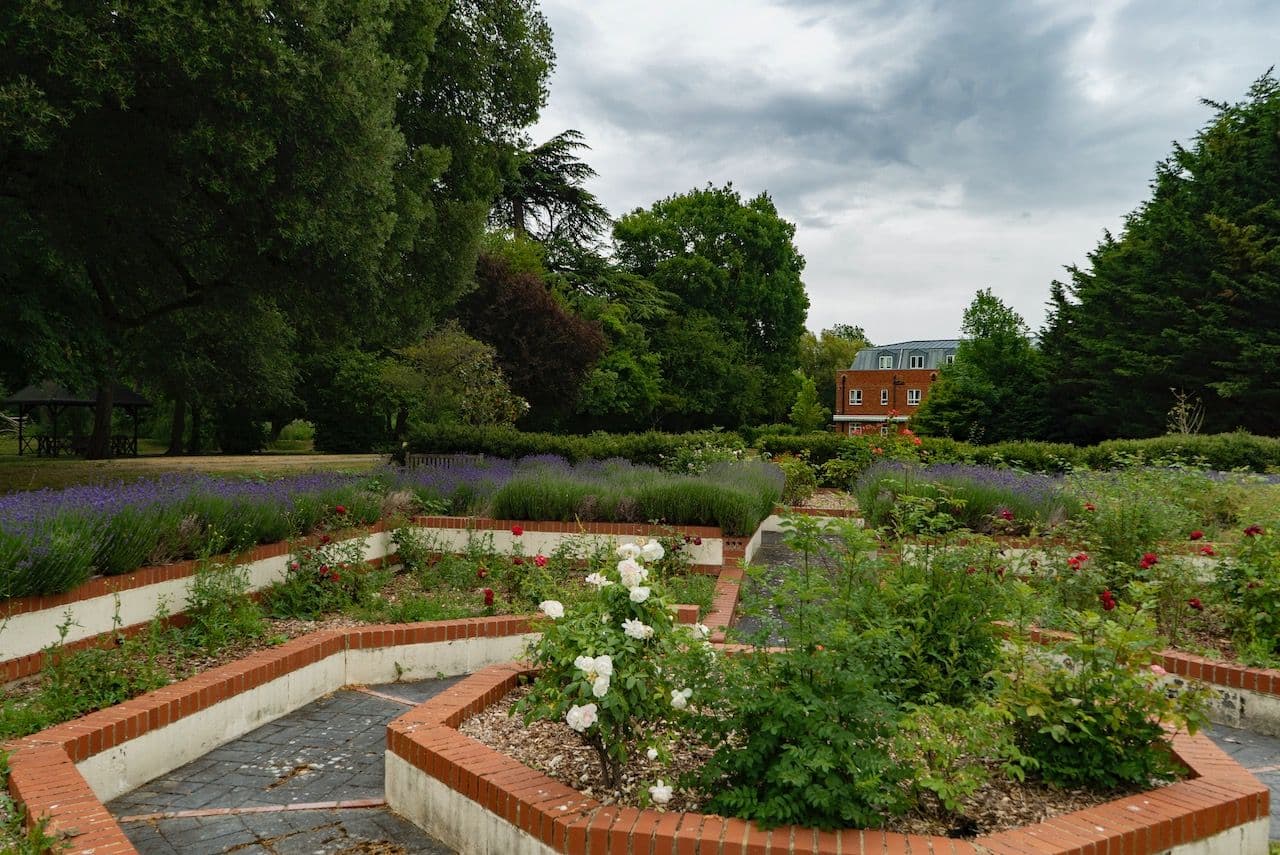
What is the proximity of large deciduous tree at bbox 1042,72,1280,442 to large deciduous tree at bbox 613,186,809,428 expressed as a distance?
14.6m

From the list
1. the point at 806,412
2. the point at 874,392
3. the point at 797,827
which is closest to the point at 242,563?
the point at 797,827

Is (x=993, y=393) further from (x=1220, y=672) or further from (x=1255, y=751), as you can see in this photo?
(x=1255, y=751)

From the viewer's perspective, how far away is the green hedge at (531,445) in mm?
14578

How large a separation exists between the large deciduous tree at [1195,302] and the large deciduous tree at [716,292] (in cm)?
1457

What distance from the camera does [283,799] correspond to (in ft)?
11.2

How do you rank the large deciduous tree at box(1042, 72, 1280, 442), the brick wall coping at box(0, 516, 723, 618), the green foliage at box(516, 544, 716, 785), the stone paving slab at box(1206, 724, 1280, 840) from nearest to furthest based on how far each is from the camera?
the green foliage at box(516, 544, 716, 785) → the stone paving slab at box(1206, 724, 1280, 840) → the brick wall coping at box(0, 516, 723, 618) → the large deciduous tree at box(1042, 72, 1280, 442)

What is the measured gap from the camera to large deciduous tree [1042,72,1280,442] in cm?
2292

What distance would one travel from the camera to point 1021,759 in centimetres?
267

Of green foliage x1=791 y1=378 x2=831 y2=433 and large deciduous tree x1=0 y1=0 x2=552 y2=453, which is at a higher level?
large deciduous tree x1=0 y1=0 x2=552 y2=453

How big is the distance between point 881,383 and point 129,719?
194ft

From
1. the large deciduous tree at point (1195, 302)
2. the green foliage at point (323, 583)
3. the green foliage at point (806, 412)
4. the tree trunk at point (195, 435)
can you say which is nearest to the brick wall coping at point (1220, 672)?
the green foliage at point (323, 583)

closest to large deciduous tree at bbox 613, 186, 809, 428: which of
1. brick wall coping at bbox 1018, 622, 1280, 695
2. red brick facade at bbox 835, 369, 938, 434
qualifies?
red brick facade at bbox 835, 369, 938, 434

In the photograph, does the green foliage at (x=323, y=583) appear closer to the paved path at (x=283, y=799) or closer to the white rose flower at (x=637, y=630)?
the paved path at (x=283, y=799)

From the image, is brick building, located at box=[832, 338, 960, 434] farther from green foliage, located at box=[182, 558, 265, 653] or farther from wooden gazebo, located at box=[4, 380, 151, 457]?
green foliage, located at box=[182, 558, 265, 653]
